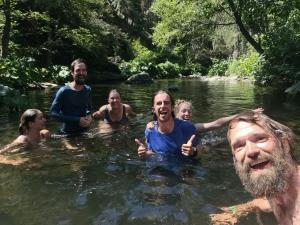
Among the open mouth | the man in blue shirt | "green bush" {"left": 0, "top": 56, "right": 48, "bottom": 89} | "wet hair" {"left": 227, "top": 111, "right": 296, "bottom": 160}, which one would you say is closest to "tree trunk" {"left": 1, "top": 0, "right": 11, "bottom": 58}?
"green bush" {"left": 0, "top": 56, "right": 48, "bottom": 89}

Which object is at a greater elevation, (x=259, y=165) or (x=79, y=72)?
(x=79, y=72)

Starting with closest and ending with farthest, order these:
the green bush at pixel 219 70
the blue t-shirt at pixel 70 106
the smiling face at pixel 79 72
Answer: the smiling face at pixel 79 72 < the blue t-shirt at pixel 70 106 < the green bush at pixel 219 70

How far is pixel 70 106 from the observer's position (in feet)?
29.8

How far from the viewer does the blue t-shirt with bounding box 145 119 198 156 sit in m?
6.67

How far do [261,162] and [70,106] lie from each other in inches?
259

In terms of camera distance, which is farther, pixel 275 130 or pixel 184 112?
pixel 184 112

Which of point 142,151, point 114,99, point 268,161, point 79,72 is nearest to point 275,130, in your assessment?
point 268,161

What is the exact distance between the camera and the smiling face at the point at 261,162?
2910mm

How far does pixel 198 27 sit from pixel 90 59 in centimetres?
1181

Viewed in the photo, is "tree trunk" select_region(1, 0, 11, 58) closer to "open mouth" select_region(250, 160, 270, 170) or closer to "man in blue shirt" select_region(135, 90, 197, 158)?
"man in blue shirt" select_region(135, 90, 197, 158)

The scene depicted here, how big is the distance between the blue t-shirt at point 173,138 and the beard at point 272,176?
12.0ft

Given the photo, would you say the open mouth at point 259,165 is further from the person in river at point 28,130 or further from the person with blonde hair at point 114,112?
the person with blonde hair at point 114,112

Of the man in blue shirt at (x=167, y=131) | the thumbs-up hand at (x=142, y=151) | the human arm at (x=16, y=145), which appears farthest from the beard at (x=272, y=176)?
the human arm at (x=16, y=145)

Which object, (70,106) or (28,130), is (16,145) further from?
(70,106)
